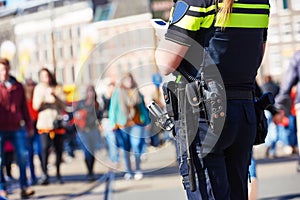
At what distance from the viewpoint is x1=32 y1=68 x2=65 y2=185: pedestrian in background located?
9.16 meters

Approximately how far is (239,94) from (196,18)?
43 cm

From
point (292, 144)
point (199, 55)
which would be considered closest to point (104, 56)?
point (199, 55)

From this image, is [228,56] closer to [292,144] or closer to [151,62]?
[151,62]

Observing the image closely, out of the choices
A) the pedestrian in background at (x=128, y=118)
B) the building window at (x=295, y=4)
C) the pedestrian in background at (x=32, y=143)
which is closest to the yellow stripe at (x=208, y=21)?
the pedestrian in background at (x=128, y=118)

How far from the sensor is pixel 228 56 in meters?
3.02

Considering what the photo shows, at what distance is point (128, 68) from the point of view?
3.55m

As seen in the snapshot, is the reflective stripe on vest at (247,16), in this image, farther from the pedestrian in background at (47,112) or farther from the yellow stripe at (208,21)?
the pedestrian in background at (47,112)

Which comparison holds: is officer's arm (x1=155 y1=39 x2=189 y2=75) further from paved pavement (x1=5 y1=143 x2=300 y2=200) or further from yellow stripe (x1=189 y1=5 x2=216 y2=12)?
paved pavement (x1=5 y1=143 x2=300 y2=200)

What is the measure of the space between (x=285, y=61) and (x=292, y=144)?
7.13 ft

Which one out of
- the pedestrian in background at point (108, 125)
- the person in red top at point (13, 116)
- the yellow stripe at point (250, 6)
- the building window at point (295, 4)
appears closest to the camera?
the yellow stripe at point (250, 6)

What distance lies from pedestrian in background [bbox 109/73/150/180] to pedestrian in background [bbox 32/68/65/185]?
1.13m

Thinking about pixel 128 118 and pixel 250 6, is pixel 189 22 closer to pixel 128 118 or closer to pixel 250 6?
pixel 250 6

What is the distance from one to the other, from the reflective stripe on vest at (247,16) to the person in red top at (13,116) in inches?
206

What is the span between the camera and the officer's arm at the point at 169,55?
2.93 meters
